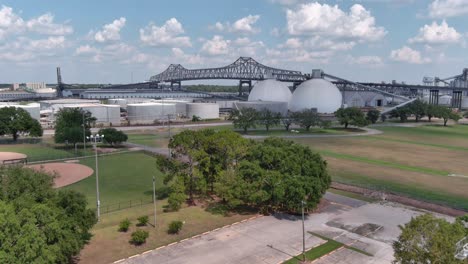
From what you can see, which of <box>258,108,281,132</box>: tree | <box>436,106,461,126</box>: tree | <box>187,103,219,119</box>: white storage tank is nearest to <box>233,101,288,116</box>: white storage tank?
<box>187,103,219,119</box>: white storage tank

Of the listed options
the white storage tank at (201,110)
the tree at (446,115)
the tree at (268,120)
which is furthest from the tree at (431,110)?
the white storage tank at (201,110)

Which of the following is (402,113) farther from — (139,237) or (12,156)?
(139,237)

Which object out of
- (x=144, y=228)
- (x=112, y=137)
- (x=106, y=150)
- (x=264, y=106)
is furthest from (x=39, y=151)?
(x=264, y=106)

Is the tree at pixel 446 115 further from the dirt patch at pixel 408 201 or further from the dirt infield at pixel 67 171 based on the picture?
the dirt infield at pixel 67 171

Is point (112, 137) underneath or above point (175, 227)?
above

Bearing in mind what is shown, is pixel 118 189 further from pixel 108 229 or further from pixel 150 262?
pixel 150 262

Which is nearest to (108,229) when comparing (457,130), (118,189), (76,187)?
(118,189)
